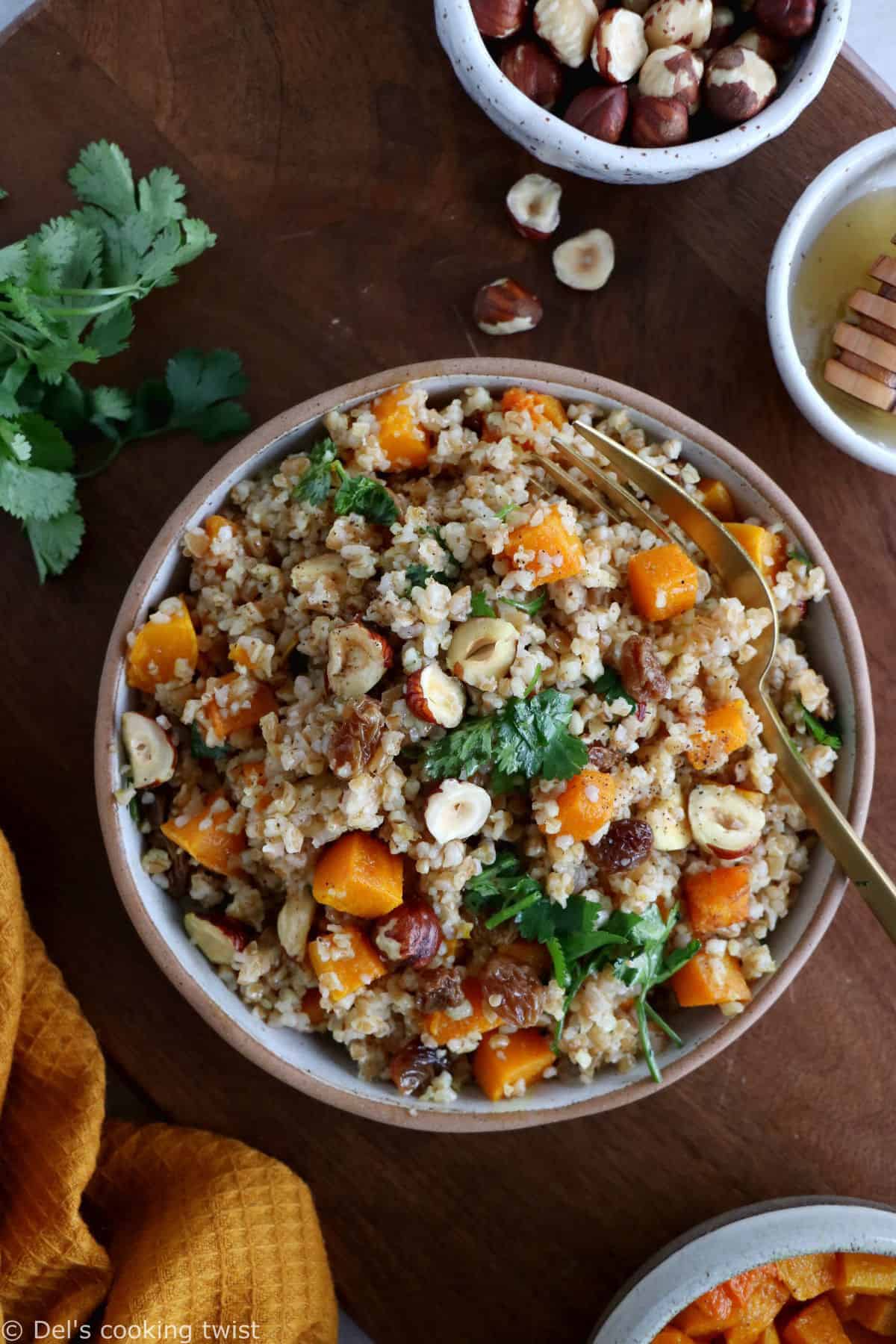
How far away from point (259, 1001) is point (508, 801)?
48cm

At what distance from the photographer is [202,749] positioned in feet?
5.19

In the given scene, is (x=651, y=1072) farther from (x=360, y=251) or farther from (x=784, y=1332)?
(x=360, y=251)

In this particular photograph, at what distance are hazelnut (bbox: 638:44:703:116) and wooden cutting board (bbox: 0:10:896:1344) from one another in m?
0.21

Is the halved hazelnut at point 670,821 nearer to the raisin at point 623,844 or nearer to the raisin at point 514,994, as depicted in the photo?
the raisin at point 623,844

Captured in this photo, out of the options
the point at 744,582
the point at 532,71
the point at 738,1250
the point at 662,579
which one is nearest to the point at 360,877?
the point at 662,579

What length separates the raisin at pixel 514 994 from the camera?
1.49 metres

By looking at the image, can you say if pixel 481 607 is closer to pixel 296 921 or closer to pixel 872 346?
pixel 296 921

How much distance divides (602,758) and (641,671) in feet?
0.43

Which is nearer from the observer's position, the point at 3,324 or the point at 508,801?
the point at 508,801

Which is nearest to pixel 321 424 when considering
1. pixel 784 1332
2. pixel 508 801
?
pixel 508 801

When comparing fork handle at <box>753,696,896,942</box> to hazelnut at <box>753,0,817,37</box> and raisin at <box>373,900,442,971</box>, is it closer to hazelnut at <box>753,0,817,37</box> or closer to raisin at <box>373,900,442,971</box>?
raisin at <box>373,900,442,971</box>

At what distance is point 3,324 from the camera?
65.4 inches

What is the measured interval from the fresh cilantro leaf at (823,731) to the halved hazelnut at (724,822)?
0.55 feet

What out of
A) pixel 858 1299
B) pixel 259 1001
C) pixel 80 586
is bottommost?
pixel 858 1299
